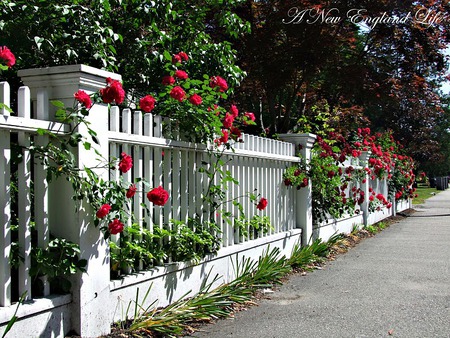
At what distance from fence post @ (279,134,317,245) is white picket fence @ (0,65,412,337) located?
2306 millimetres

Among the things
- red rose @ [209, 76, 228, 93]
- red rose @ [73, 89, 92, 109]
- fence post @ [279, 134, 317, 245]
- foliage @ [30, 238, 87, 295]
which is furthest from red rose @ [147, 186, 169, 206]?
fence post @ [279, 134, 317, 245]

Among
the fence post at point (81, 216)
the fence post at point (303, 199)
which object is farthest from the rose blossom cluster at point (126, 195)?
the fence post at point (303, 199)

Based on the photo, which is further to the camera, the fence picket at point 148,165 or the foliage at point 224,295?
the fence picket at point 148,165

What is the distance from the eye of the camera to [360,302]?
5402 mm

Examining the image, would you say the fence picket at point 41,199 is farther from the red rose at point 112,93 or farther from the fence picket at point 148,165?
the fence picket at point 148,165

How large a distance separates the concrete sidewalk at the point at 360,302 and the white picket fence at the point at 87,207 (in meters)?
0.68

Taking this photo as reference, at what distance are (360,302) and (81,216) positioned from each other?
297cm

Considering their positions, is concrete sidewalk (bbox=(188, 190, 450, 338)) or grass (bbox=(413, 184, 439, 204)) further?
grass (bbox=(413, 184, 439, 204))

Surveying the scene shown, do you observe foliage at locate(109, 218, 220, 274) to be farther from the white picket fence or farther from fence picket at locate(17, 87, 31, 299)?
fence picket at locate(17, 87, 31, 299)

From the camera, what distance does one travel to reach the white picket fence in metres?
3.36

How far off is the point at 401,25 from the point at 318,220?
4766mm

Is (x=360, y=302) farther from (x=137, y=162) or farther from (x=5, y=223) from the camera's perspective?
(x=5, y=223)

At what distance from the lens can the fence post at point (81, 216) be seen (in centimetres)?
371

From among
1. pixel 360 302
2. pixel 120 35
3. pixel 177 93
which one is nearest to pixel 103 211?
pixel 177 93
